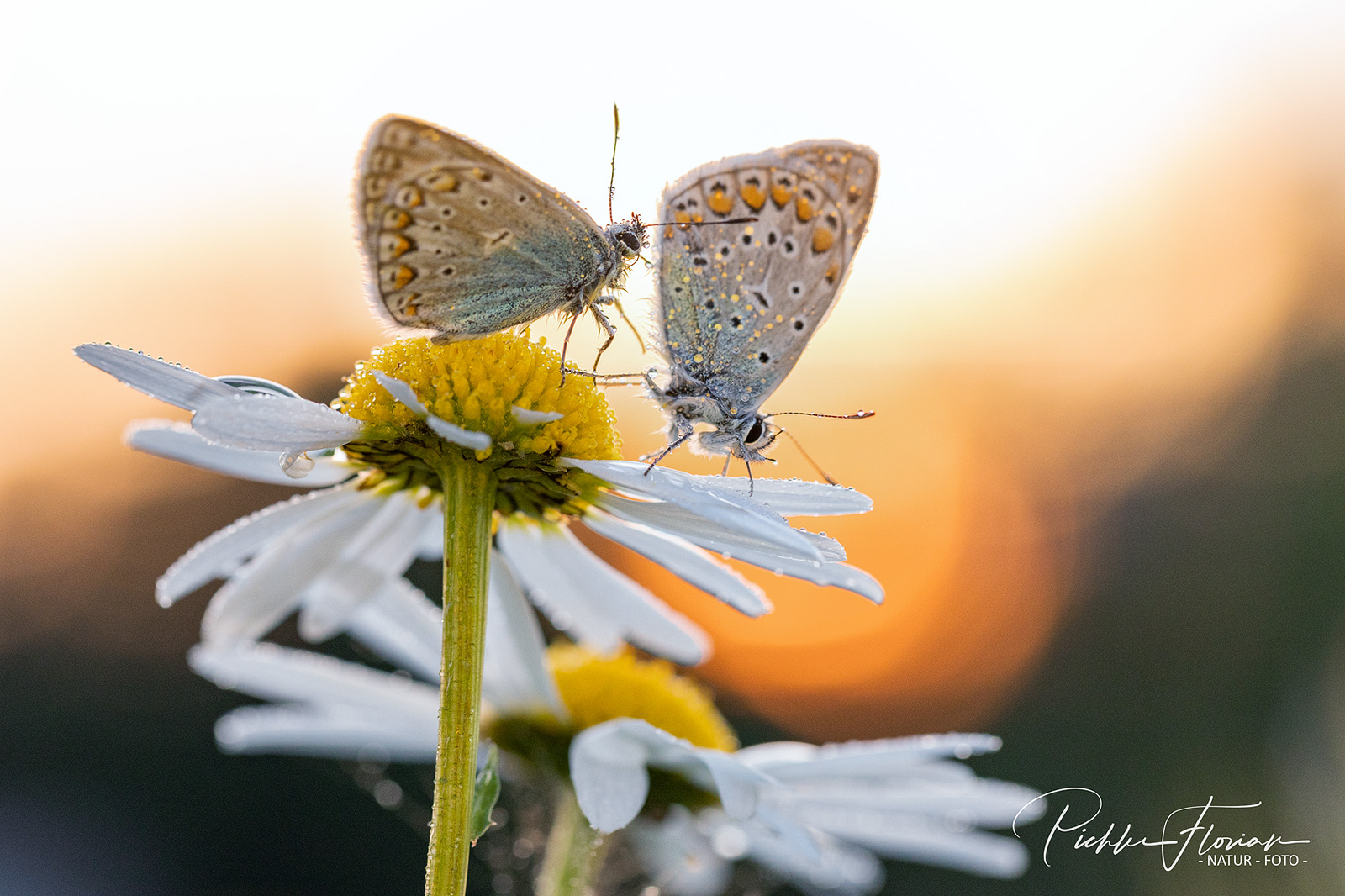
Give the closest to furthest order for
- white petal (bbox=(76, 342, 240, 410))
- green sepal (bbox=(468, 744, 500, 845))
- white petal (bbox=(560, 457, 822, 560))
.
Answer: green sepal (bbox=(468, 744, 500, 845)) → white petal (bbox=(560, 457, 822, 560)) → white petal (bbox=(76, 342, 240, 410))

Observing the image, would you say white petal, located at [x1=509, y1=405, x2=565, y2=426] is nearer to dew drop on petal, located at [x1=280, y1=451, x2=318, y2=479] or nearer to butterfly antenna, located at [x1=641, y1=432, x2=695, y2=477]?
butterfly antenna, located at [x1=641, y1=432, x2=695, y2=477]

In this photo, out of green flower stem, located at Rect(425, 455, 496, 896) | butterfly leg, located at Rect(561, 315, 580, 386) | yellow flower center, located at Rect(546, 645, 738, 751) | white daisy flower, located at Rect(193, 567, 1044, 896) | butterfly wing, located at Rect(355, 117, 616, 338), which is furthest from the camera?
yellow flower center, located at Rect(546, 645, 738, 751)

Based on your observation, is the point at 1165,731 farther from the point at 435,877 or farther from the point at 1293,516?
the point at 435,877

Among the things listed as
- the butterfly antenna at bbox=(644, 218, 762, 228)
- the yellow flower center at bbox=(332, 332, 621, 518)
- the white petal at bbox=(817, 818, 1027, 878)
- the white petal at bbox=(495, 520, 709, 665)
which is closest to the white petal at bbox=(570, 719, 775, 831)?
the white petal at bbox=(495, 520, 709, 665)

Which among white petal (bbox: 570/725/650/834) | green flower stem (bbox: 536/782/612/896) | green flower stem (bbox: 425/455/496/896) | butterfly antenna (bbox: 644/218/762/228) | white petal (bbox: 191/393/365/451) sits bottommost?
green flower stem (bbox: 536/782/612/896)

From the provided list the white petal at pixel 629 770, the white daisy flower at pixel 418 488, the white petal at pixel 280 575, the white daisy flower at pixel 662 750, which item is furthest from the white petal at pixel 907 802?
the white petal at pixel 280 575
